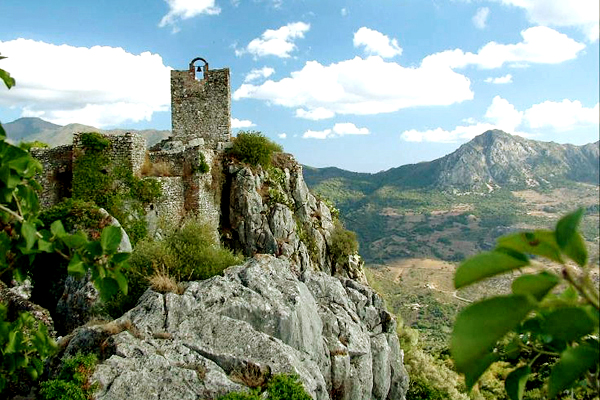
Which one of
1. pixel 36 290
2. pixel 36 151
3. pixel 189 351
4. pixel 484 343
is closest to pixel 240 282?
pixel 189 351

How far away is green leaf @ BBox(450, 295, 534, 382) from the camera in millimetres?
1321

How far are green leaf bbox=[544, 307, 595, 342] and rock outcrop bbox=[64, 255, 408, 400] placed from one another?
7571 mm

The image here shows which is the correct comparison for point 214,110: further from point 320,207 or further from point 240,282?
point 240,282

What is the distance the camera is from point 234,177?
73.0 ft

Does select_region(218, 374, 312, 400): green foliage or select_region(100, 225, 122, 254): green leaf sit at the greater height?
select_region(100, 225, 122, 254): green leaf

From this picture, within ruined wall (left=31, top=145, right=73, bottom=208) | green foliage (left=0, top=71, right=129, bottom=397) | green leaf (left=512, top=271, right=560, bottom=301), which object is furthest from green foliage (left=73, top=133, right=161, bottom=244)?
green leaf (left=512, top=271, right=560, bottom=301)

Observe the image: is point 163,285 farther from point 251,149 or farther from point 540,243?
point 251,149

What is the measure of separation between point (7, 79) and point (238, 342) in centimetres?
750

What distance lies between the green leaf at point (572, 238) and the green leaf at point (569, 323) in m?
0.15

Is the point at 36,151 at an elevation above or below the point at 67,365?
above

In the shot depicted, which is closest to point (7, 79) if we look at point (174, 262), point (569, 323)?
point (569, 323)

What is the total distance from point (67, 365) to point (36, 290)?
303 inches

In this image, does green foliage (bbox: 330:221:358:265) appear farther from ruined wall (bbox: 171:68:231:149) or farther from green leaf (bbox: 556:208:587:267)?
green leaf (bbox: 556:208:587:267)

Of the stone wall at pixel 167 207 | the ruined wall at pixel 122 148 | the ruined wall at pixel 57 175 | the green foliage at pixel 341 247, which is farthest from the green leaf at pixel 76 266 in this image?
the green foliage at pixel 341 247
